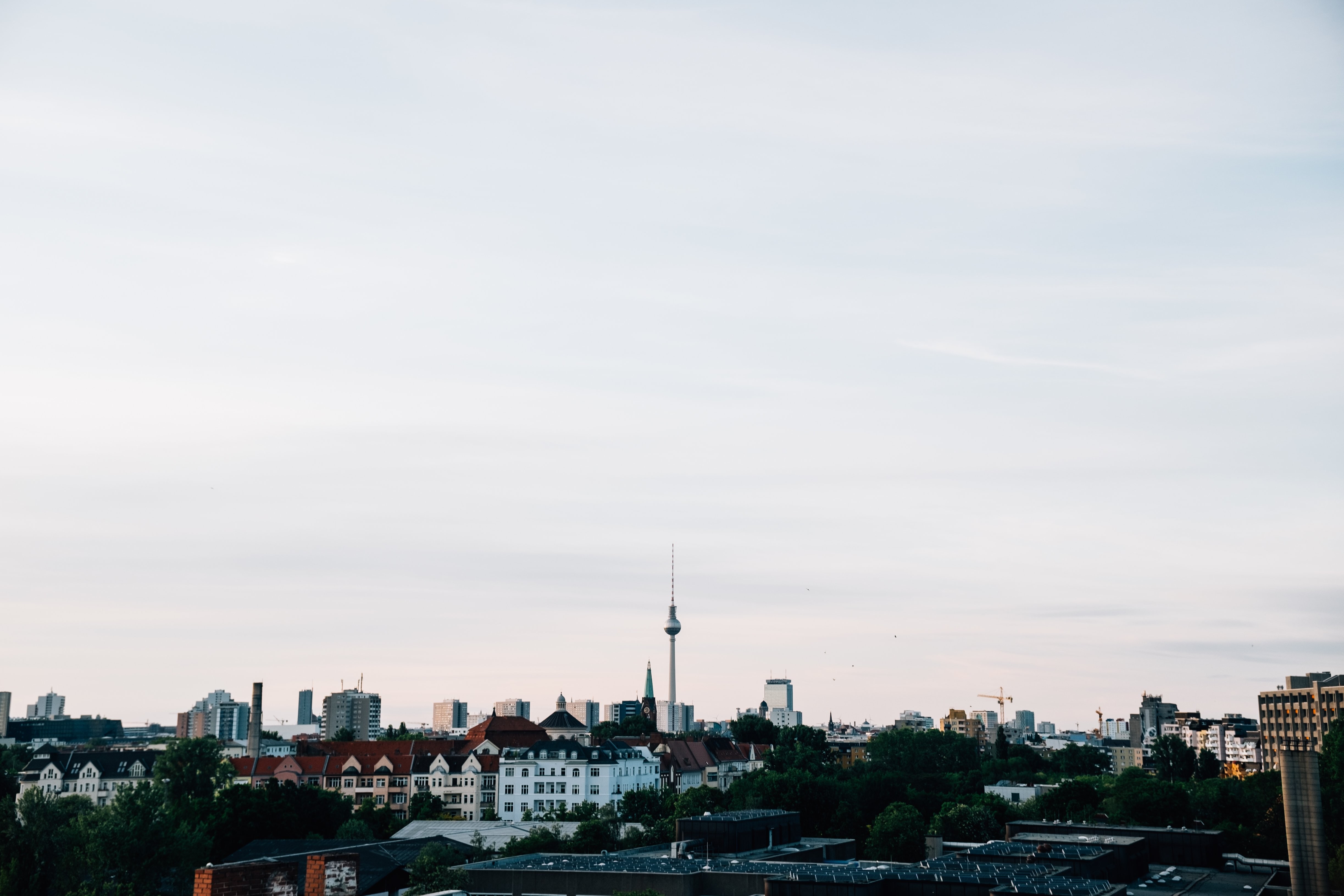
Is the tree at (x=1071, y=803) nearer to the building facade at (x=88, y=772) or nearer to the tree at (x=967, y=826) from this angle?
the tree at (x=967, y=826)

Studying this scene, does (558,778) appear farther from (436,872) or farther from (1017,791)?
(436,872)

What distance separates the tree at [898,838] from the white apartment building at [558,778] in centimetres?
4008

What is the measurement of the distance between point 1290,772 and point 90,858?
6773 cm

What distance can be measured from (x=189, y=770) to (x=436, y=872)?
53.7 meters

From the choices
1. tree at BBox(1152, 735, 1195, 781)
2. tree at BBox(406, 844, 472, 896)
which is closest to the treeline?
tree at BBox(406, 844, 472, 896)

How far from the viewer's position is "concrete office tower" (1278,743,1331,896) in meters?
64.2

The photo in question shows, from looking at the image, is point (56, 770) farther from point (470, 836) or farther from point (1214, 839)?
point (1214, 839)

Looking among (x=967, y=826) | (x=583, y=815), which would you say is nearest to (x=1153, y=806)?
(x=967, y=826)

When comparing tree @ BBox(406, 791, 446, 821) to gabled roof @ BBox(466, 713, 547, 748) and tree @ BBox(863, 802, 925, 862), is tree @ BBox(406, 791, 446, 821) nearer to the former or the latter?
gabled roof @ BBox(466, 713, 547, 748)

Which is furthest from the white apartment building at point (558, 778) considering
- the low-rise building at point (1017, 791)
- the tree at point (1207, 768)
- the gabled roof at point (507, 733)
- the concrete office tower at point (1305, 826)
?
the tree at point (1207, 768)

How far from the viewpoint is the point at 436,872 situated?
78.1 m

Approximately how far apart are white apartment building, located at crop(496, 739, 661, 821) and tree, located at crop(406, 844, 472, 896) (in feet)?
Answer: 202

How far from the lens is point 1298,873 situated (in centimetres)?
6450

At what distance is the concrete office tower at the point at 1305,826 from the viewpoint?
64.2 metres
